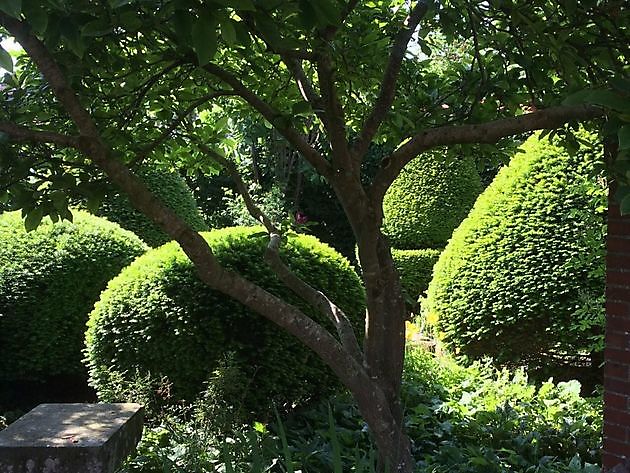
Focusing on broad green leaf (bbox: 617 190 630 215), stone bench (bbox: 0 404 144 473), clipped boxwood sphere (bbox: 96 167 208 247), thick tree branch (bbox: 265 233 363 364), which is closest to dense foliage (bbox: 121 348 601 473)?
stone bench (bbox: 0 404 144 473)

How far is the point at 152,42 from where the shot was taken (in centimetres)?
268

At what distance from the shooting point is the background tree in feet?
8.21

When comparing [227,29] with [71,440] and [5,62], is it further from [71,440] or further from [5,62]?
[71,440]

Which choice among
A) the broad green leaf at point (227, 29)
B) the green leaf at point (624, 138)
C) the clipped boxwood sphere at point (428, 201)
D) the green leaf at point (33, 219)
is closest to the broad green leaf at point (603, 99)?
the green leaf at point (624, 138)

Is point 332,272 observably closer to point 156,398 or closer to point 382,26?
point 156,398

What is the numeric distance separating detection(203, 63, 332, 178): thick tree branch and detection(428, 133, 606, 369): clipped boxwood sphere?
103 inches

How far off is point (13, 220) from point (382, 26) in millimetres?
4095

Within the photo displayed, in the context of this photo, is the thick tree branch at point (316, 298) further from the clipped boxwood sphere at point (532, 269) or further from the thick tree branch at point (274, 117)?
the clipped boxwood sphere at point (532, 269)

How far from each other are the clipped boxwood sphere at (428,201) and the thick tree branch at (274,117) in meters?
6.32

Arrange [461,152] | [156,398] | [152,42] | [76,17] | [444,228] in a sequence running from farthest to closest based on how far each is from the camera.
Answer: [444,228] → [156,398] → [461,152] → [152,42] → [76,17]

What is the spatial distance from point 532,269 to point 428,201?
3881mm

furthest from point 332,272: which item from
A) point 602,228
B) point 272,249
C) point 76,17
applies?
point 76,17

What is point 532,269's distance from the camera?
5.64 meters

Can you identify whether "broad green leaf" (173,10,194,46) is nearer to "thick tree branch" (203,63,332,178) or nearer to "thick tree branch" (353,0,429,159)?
"thick tree branch" (203,63,332,178)
